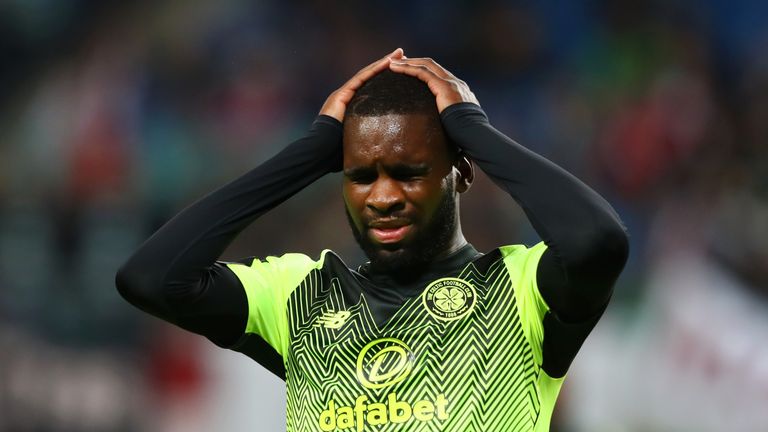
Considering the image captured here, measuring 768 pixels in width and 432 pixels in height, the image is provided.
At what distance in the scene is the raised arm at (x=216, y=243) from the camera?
9.41 feet

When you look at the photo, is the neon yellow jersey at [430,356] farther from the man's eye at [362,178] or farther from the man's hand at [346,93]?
the man's hand at [346,93]

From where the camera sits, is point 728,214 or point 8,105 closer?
point 728,214

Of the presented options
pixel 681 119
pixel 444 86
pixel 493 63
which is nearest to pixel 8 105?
pixel 493 63

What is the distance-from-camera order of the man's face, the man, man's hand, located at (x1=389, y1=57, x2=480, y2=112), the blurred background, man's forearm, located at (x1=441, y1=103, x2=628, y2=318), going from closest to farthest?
man's forearm, located at (x1=441, y1=103, x2=628, y2=318) < the man < the man's face < man's hand, located at (x1=389, y1=57, x2=480, y2=112) < the blurred background

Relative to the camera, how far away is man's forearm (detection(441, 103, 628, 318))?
2.57m

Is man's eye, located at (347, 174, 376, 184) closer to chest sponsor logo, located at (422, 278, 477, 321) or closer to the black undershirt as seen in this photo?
the black undershirt

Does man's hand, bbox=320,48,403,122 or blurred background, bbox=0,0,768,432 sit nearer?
man's hand, bbox=320,48,403,122

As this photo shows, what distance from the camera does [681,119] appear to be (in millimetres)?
6289

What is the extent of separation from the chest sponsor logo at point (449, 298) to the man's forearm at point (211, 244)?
18.5 inches

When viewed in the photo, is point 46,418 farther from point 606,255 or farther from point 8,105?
point 606,255

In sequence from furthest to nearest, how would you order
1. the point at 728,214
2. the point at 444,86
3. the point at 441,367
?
the point at 728,214 → the point at 444,86 → the point at 441,367

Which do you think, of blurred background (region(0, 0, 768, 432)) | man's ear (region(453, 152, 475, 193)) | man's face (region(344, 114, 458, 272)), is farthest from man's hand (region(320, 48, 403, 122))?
blurred background (region(0, 0, 768, 432))

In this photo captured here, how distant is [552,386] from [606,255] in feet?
1.49

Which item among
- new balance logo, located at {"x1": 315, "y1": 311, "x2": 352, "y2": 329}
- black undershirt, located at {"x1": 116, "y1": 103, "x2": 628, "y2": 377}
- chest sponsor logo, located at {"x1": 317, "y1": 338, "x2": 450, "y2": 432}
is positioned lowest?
chest sponsor logo, located at {"x1": 317, "y1": 338, "x2": 450, "y2": 432}
